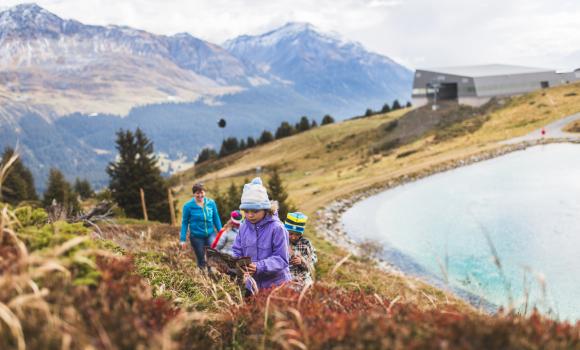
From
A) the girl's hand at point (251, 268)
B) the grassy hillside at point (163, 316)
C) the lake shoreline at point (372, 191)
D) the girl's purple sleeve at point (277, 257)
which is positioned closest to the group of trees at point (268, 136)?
the lake shoreline at point (372, 191)

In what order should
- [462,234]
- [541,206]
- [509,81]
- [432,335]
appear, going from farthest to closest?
[509,81]
[541,206]
[462,234]
[432,335]

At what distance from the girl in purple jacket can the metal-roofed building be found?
74912mm

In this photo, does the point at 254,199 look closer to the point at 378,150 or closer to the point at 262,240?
the point at 262,240

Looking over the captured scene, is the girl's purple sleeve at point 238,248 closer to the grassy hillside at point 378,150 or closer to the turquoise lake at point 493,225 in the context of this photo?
the turquoise lake at point 493,225

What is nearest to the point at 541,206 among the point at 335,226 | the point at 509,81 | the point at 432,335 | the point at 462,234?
the point at 462,234

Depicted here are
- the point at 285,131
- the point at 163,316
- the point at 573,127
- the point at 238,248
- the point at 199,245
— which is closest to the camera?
the point at 163,316

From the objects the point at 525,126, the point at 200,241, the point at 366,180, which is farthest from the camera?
the point at 525,126

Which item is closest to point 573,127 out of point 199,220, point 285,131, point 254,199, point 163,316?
point 199,220

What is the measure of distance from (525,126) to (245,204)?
166 feet

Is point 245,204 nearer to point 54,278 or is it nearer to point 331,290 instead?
point 331,290

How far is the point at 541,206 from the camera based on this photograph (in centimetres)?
2430

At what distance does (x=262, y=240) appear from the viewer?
218 inches

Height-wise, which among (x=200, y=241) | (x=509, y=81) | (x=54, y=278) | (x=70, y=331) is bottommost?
(x=200, y=241)

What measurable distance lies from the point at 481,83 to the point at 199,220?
73569 mm
